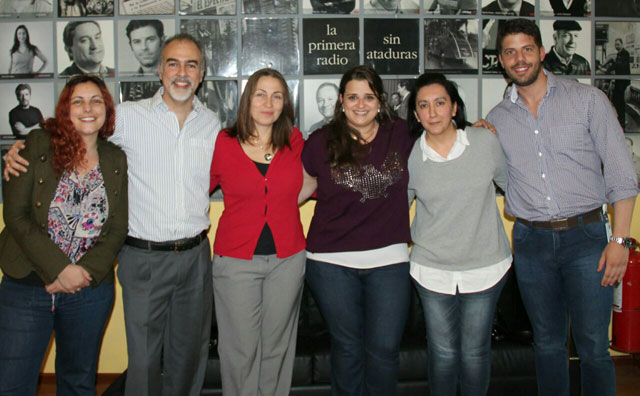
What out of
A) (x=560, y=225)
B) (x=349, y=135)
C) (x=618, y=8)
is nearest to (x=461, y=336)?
(x=560, y=225)

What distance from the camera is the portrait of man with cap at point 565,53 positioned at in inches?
119

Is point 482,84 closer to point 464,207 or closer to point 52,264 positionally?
point 464,207

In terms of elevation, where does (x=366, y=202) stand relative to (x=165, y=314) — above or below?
above

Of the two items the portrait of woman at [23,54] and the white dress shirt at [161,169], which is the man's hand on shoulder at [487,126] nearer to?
the white dress shirt at [161,169]

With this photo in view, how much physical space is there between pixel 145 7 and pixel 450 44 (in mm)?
1930

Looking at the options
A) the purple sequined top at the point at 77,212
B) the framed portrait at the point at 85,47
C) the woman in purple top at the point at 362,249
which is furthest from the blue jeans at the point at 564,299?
the framed portrait at the point at 85,47

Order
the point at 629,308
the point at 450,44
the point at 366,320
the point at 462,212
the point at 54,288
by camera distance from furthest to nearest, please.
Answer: the point at 450,44
the point at 629,308
the point at 366,320
the point at 462,212
the point at 54,288

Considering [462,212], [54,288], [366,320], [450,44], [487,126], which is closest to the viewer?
[54,288]

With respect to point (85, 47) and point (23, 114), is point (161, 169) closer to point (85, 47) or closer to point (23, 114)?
point (85, 47)

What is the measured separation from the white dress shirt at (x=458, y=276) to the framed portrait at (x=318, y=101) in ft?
3.56

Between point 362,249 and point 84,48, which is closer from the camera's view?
point 362,249

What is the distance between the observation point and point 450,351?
206 cm

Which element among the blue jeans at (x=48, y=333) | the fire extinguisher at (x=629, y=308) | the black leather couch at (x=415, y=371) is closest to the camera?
the blue jeans at (x=48, y=333)

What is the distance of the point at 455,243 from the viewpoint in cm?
201
